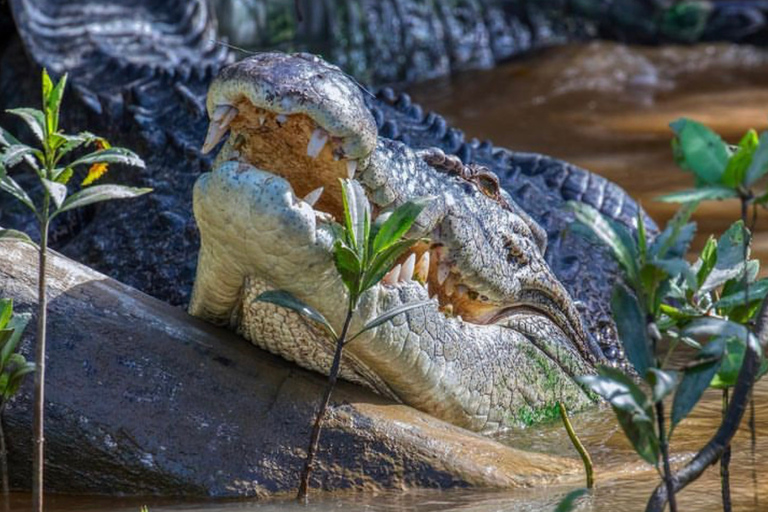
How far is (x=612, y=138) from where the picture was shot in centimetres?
702

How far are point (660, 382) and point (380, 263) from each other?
0.62 meters

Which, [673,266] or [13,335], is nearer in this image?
[673,266]

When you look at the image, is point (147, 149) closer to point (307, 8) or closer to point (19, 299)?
point (19, 299)

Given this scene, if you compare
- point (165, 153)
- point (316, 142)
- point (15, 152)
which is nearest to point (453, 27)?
point (165, 153)

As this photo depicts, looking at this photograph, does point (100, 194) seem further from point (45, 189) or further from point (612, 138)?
point (612, 138)

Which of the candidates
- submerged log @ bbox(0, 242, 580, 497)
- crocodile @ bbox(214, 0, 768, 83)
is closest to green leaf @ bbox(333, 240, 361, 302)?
submerged log @ bbox(0, 242, 580, 497)

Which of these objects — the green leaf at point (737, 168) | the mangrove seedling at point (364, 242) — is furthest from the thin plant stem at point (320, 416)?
the green leaf at point (737, 168)

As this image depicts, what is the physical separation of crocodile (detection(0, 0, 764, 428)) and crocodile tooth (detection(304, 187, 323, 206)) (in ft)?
1.66

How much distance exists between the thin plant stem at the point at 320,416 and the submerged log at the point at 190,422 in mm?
65

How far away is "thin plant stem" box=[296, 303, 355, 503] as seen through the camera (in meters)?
2.49

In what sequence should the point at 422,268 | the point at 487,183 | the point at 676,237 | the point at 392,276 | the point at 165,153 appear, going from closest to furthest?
1. the point at 676,237
2. the point at 392,276
3. the point at 422,268
4. the point at 487,183
5. the point at 165,153

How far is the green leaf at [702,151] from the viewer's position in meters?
1.96

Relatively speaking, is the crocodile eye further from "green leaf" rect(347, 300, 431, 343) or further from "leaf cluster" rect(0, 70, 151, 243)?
"leaf cluster" rect(0, 70, 151, 243)

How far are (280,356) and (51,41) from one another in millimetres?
3344
